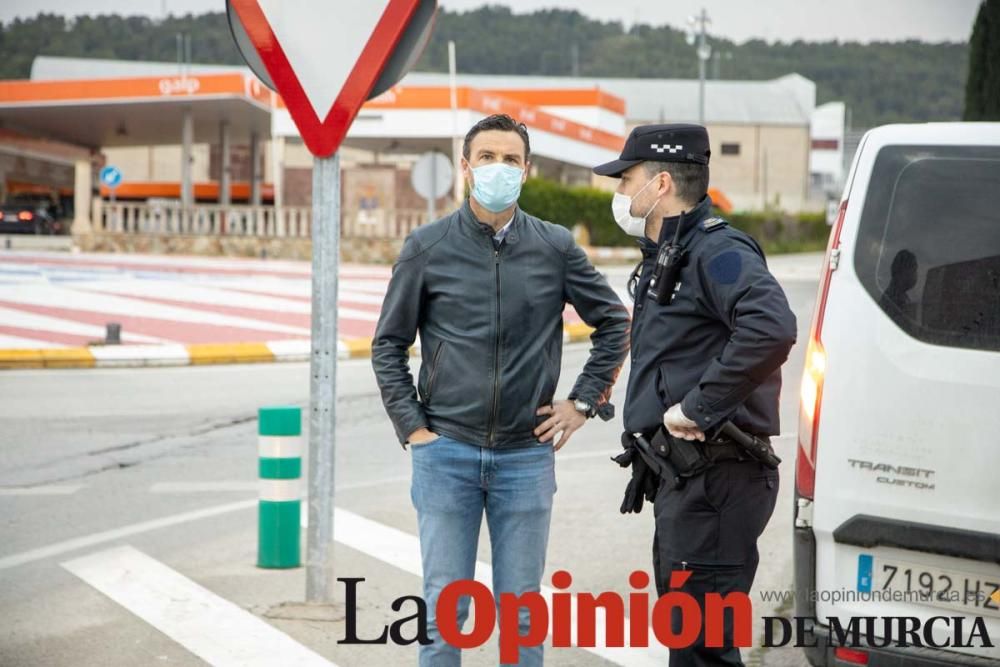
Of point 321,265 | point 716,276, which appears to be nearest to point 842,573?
point 716,276

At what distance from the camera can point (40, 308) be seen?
20.5 metres

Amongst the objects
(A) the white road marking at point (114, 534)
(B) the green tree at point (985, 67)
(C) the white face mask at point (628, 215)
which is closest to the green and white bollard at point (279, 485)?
(A) the white road marking at point (114, 534)

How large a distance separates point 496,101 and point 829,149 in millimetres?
62030

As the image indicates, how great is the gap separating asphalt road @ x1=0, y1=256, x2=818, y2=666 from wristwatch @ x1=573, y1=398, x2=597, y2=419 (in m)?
1.49

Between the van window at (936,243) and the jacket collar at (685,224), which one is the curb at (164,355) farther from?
the jacket collar at (685,224)

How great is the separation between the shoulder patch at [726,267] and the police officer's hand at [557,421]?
0.71 meters

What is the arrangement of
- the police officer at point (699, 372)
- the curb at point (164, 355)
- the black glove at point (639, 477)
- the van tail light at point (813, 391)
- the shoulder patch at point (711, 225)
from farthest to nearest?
the curb at point (164, 355) → the van tail light at point (813, 391) → the black glove at point (639, 477) → the shoulder patch at point (711, 225) → the police officer at point (699, 372)

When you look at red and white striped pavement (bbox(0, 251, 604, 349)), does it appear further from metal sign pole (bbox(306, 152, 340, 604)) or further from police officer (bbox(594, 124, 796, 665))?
police officer (bbox(594, 124, 796, 665))

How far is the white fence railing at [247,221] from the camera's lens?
1510 inches

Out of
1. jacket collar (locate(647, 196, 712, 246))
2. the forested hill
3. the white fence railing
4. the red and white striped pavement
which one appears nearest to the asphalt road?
jacket collar (locate(647, 196, 712, 246))

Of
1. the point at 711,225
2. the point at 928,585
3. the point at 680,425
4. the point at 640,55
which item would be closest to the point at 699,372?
the point at 680,425

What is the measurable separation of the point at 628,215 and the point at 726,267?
0.52 meters

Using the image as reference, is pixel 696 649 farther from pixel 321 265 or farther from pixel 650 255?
pixel 321 265

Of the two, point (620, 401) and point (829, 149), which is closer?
point (620, 401)
